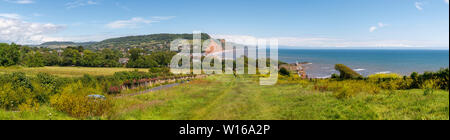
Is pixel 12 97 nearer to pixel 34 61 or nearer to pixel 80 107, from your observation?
pixel 80 107

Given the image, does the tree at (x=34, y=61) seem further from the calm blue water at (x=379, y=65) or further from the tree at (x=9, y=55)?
the calm blue water at (x=379, y=65)

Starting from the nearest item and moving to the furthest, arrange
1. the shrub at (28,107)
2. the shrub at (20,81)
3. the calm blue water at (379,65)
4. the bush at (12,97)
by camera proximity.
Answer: the shrub at (28,107) < the bush at (12,97) < the shrub at (20,81) < the calm blue water at (379,65)

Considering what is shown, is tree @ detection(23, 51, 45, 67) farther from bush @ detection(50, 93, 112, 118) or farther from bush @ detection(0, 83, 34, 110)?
bush @ detection(50, 93, 112, 118)

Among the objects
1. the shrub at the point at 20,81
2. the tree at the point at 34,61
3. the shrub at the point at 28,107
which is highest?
the tree at the point at 34,61

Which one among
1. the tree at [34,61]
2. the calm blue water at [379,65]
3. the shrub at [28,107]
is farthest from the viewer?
the calm blue water at [379,65]

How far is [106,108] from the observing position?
27.5 ft

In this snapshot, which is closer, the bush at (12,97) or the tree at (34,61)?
the bush at (12,97)

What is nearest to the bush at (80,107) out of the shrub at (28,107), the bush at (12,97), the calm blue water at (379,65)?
the shrub at (28,107)

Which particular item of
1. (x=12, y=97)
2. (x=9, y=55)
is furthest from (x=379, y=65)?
(x=9, y=55)

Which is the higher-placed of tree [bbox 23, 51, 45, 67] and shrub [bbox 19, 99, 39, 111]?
tree [bbox 23, 51, 45, 67]

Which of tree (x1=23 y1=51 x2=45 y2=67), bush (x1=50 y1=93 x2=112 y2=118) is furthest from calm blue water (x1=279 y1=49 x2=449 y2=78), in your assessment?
tree (x1=23 y1=51 x2=45 y2=67)
